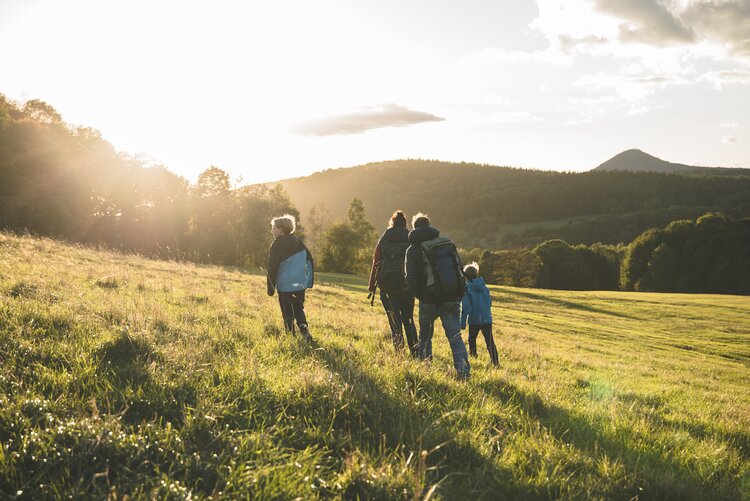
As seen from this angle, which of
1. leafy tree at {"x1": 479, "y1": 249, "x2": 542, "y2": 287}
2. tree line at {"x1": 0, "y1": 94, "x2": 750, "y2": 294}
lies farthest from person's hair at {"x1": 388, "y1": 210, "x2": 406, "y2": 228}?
leafy tree at {"x1": 479, "y1": 249, "x2": 542, "y2": 287}

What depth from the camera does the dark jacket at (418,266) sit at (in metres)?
7.51

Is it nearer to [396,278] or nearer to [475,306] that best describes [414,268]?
[396,278]

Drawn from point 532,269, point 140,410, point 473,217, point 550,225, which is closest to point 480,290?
point 140,410

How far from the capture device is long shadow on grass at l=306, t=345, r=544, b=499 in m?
3.26

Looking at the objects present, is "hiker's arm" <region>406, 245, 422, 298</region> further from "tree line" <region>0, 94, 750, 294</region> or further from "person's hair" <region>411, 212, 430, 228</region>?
"tree line" <region>0, 94, 750, 294</region>

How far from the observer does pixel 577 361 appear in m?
14.0

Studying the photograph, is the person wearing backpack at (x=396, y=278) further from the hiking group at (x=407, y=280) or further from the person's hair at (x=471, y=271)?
the person's hair at (x=471, y=271)

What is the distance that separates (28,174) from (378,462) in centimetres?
5076

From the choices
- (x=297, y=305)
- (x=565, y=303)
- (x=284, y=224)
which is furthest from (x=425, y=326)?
(x=565, y=303)

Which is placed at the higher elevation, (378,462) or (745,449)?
(378,462)

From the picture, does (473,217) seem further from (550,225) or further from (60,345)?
(60,345)

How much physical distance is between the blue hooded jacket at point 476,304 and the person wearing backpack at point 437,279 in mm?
2941

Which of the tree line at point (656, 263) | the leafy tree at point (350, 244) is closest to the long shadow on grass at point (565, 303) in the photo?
the leafy tree at point (350, 244)

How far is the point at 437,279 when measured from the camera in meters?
7.34
